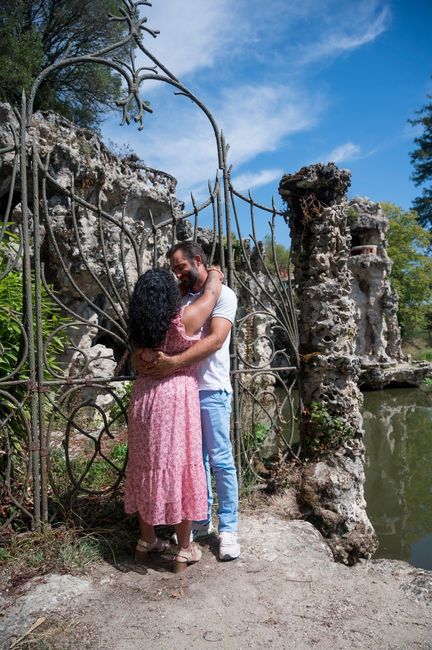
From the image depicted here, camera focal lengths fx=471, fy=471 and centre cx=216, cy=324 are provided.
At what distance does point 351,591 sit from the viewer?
7.57 ft

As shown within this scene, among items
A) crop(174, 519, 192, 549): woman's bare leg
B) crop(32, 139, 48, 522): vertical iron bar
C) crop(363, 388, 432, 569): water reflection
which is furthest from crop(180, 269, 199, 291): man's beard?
crop(363, 388, 432, 569): water reflection

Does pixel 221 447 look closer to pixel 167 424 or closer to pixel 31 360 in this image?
pixel 167 424

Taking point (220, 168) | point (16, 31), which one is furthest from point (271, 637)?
point (16, 31)

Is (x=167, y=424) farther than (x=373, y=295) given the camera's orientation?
No

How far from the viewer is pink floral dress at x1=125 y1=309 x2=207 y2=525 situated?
2398 millimetres

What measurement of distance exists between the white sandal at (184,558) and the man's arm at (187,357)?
3.14ft


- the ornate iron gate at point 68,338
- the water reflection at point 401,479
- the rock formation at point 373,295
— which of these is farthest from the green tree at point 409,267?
the ornate iron gate at point 68,338

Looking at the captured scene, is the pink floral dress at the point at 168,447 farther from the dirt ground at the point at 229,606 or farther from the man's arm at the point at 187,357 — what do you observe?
the dirt ground at the point at 229,606

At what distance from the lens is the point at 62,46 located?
48.2 ft

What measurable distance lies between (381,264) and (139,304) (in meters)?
16.2

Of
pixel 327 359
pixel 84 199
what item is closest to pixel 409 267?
pixel 84 199

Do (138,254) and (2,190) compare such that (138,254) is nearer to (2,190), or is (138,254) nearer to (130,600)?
(130,600)

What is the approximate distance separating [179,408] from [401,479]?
6156 mm

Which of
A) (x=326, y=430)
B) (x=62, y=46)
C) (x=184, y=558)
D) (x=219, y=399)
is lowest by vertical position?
(x=184, y=558)
